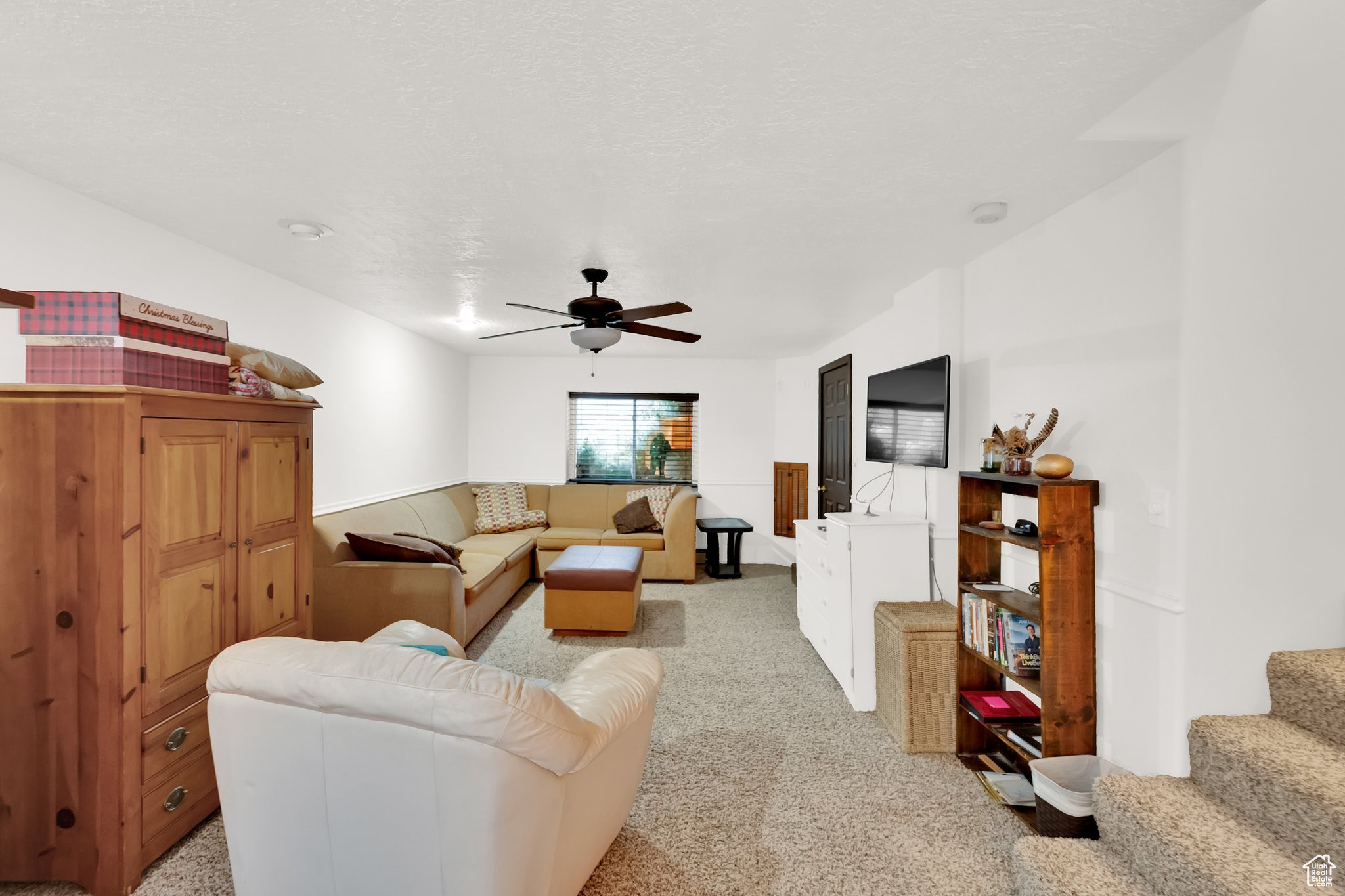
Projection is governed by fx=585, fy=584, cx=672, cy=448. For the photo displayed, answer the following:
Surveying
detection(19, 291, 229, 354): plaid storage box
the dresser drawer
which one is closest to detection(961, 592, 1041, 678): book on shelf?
the dresser drawer

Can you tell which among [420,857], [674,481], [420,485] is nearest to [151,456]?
[420,857]

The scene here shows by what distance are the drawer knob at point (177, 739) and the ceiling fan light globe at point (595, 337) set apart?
2283mm

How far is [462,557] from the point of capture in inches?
182

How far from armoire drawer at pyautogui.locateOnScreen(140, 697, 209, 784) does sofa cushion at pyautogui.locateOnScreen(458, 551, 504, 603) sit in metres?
1.79

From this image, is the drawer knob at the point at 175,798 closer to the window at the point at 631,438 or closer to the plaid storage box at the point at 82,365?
the plaid storage box at the point at 82,365

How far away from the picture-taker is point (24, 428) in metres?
1.79

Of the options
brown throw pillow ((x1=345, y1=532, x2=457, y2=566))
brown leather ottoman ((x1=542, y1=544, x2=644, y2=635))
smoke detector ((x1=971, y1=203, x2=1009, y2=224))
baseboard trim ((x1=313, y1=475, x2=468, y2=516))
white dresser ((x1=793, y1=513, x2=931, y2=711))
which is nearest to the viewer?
smoke detector ((x1=971, y1=203, x2=1009, y2=224))

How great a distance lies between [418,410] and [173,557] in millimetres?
3557

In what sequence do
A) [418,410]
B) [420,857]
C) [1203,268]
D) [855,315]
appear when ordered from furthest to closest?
[418,410]
[855,315]
[1203,268]
[420,857]

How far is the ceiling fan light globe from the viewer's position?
10.7 ft

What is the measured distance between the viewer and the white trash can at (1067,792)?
189cm

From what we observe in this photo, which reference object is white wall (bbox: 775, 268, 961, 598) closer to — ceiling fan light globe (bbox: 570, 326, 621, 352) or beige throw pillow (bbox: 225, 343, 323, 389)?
ceiling fan light globe (bbox: 570, 326, 621, 352)

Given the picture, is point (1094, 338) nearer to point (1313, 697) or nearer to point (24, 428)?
point (1313, 697)

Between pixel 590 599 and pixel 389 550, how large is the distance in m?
1.38
